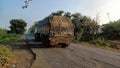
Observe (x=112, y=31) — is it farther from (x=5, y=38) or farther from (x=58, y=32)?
(x=5, y=38)

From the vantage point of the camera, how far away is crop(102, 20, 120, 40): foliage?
47.3 m

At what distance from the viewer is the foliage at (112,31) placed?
47.3 meters

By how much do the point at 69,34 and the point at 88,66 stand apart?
543 inches

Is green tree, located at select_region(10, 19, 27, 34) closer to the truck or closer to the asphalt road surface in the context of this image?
the truck

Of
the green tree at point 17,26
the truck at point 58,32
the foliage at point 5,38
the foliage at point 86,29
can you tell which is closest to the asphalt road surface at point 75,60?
the truck at point 58,32

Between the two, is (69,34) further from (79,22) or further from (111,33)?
(79,22)

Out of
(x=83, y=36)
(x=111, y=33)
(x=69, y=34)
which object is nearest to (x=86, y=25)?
(x=83, y=36)

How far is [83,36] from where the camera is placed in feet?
176

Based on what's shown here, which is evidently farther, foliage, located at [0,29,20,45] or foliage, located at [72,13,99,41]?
foliage, located at [72,13,99,41]

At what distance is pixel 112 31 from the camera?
1917 inches

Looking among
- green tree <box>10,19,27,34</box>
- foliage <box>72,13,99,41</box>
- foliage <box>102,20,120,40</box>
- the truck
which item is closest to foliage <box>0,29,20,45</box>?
foliage <box>72,13,99,41</box>

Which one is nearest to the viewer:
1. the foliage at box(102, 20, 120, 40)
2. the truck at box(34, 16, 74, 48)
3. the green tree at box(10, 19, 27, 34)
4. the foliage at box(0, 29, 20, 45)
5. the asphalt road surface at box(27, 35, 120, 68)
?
the asphalt road surface at box(27, 35, 120, 68)

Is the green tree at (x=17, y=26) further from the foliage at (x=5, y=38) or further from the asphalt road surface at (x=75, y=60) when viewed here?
the asphalt road surface at (x=75, y=60)

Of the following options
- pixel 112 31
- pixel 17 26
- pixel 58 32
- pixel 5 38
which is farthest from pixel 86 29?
pixel 17 26
